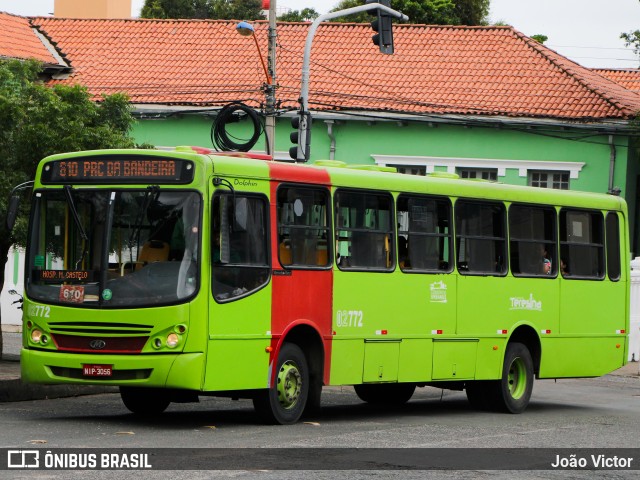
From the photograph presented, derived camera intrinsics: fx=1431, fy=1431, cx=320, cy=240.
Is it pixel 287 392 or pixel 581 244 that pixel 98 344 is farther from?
pixel 581 244

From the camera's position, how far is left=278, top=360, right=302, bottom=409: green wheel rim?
49.9 ft

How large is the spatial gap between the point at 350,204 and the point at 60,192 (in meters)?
3.31

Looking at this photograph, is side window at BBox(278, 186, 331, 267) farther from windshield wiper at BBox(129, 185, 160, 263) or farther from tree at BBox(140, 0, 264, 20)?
tree at BBox(140, 0, 264, 20)

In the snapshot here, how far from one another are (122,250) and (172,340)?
3.61 ft

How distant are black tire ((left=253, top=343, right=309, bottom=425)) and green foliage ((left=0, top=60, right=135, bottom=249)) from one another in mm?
5834

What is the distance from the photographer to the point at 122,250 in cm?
1455

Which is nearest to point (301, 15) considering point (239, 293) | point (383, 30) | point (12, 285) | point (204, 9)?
point (204, 9)

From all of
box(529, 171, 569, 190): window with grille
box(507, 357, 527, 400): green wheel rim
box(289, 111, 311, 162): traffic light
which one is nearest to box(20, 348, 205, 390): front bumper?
box(507, 357, 527, 400): green wheel rim

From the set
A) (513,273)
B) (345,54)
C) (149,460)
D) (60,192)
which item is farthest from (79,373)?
(345,54)

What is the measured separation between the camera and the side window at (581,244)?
775 inches

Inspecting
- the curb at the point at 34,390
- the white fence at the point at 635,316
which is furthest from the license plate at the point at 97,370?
the white fence at the point at 635,316

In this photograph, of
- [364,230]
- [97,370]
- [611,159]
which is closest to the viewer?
[97,370]

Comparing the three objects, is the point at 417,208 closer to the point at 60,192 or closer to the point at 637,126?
the point at 60,192

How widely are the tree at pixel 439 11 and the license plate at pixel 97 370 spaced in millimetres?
43321
